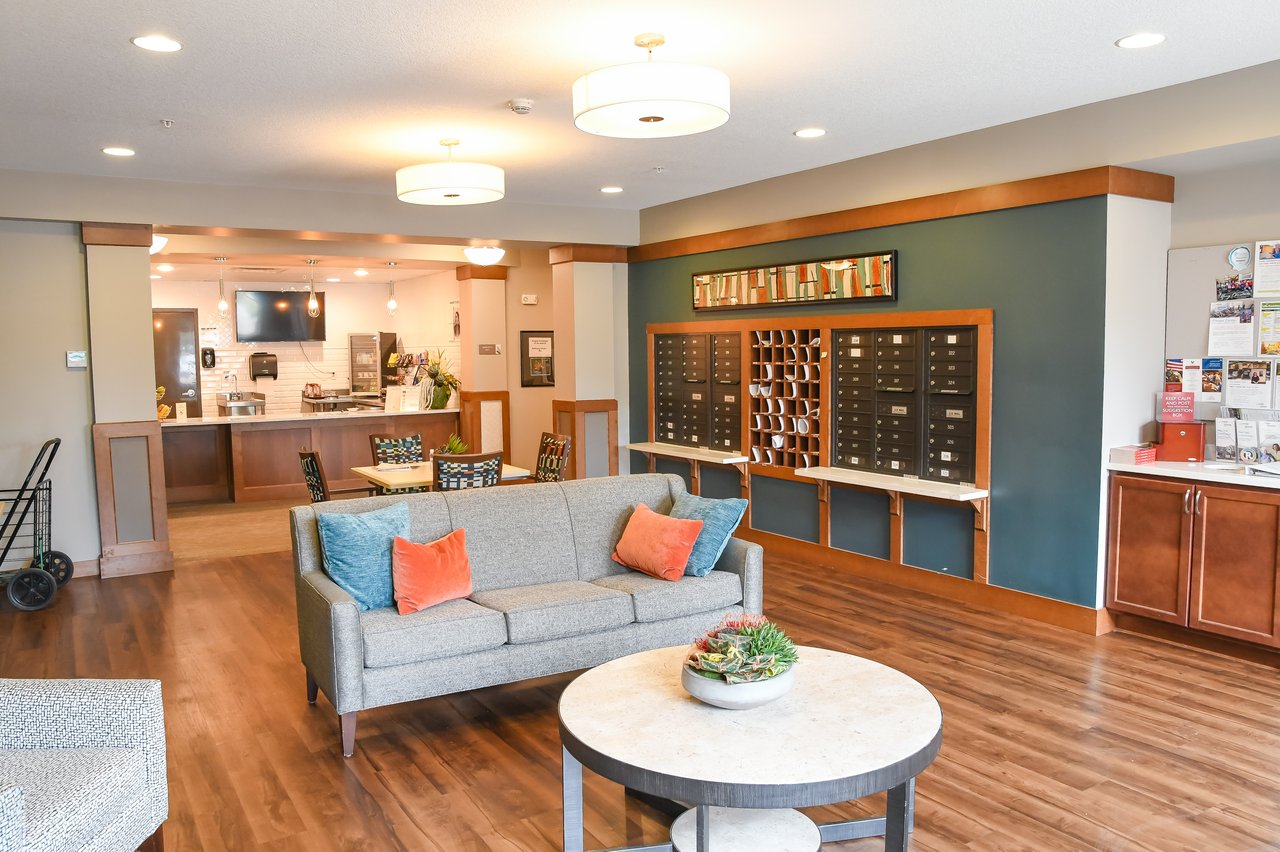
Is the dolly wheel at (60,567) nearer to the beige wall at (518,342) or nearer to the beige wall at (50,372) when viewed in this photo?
the beige wall at (50,372)

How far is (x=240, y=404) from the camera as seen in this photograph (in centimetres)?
1124

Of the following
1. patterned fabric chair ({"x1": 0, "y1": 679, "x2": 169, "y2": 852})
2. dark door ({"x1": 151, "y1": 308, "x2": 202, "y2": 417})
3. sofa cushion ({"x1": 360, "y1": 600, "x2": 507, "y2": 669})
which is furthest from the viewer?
dark door ({"x1": 151, "y1": 308, "x2": 202, "y2": 417})

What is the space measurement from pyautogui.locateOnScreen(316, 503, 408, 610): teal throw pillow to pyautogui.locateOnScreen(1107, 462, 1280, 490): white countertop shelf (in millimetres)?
3606

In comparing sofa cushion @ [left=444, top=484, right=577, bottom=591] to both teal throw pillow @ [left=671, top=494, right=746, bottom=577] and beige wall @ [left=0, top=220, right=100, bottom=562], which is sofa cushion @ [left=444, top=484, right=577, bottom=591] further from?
beige wall @ [left=0, top=220, right=100, bottom=562]

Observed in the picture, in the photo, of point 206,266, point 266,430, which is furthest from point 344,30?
point 206,266

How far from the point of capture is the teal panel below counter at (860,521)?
606 centimetres

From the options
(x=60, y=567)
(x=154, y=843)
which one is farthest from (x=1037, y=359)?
(x=60, y=567)

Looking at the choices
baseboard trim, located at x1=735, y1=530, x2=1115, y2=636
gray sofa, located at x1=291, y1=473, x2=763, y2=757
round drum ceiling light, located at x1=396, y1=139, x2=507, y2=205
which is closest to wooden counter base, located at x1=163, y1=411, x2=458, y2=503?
baseboard trim, located at x1=735, y1=530, x2=1115, y2=636

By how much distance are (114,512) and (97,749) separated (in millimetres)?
4649

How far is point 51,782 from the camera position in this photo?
2199mm

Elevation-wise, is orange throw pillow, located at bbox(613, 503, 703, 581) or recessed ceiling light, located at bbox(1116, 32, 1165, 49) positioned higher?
recessed ceiling light, located at bbox(1116, 32, 1165, 49)

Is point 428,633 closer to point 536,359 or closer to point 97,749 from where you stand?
point 97,749

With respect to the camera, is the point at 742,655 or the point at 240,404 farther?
the point at 240,404

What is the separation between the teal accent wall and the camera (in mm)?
4855
